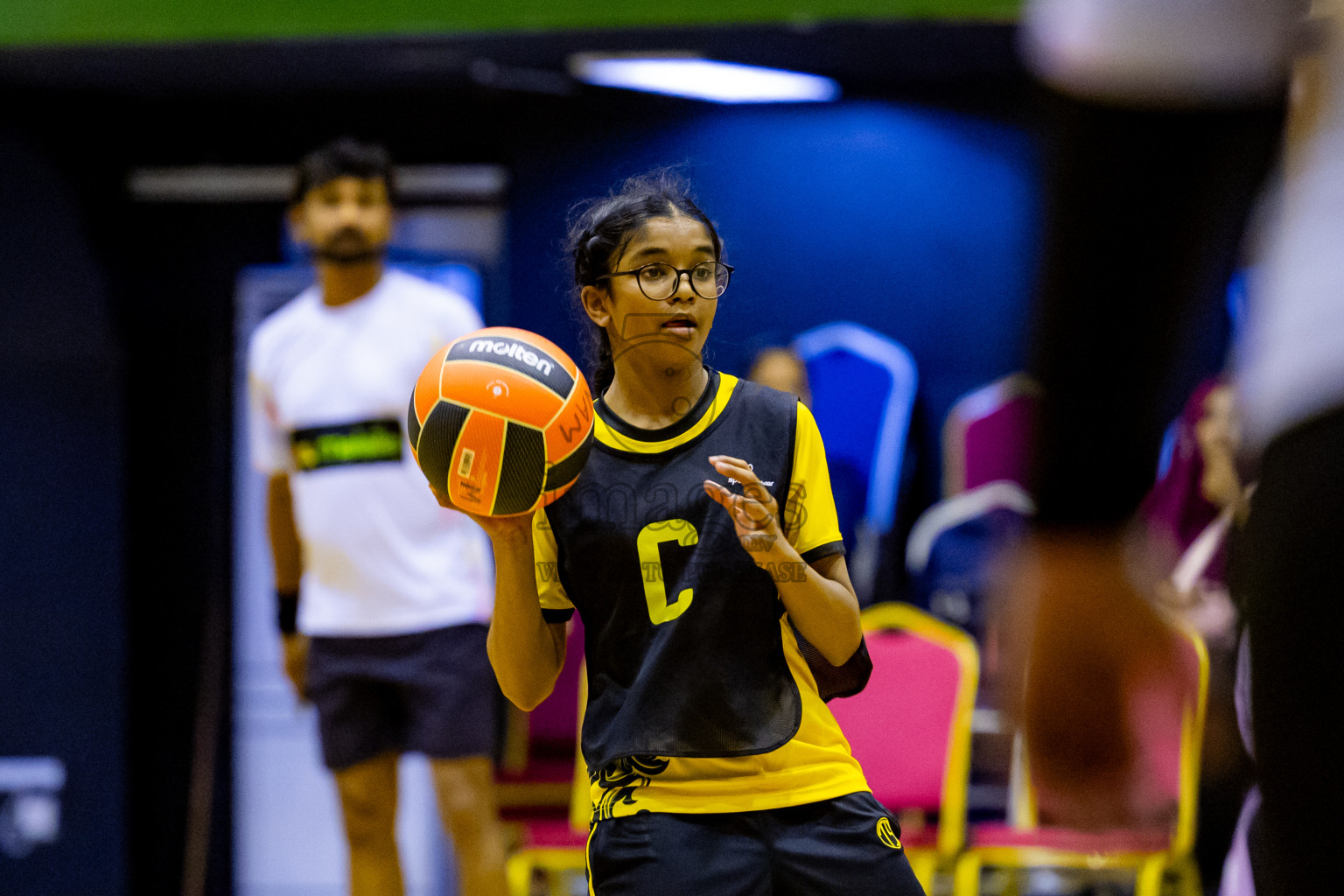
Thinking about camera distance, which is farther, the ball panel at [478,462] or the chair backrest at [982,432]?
the chair backrest at [982,432]

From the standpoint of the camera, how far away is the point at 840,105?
4.84 metres

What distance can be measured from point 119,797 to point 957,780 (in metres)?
3.26

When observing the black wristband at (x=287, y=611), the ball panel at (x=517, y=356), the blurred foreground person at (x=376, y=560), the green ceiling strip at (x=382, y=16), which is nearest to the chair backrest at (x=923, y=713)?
the blurred foreground person at (x=376, y=560)

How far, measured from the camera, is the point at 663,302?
5.30 feet

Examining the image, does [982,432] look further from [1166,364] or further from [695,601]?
[1166,364]

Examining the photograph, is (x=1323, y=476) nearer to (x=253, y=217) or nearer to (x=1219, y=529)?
(x=1219, y=529)

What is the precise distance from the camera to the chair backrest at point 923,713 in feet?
9.33

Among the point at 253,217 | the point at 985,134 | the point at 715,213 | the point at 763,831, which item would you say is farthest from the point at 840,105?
the point at 763,831

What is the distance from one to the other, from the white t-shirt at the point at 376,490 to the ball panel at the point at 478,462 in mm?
1392

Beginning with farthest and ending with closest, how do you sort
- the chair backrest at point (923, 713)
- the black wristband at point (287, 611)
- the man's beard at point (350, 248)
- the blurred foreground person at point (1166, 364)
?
1. the black wristband at point (287, 611)
2. the man's beard at point (350, 248)
3. the chair backrest at point (923, 713)
4. the blurred foreground person at point (1166, 364)

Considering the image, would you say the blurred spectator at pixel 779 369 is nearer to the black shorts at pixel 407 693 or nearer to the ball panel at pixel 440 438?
the ball panel at pixel 440 438

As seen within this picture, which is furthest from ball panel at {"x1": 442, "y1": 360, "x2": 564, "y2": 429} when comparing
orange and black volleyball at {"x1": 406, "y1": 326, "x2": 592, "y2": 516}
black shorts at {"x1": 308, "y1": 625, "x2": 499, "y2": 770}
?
black shorts at {"x1": 308, "y1": 625, "x2": 499, "y2": 770}

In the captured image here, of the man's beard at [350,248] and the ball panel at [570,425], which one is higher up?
the man's beard at [350,248]

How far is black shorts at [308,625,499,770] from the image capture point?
9.68ft
